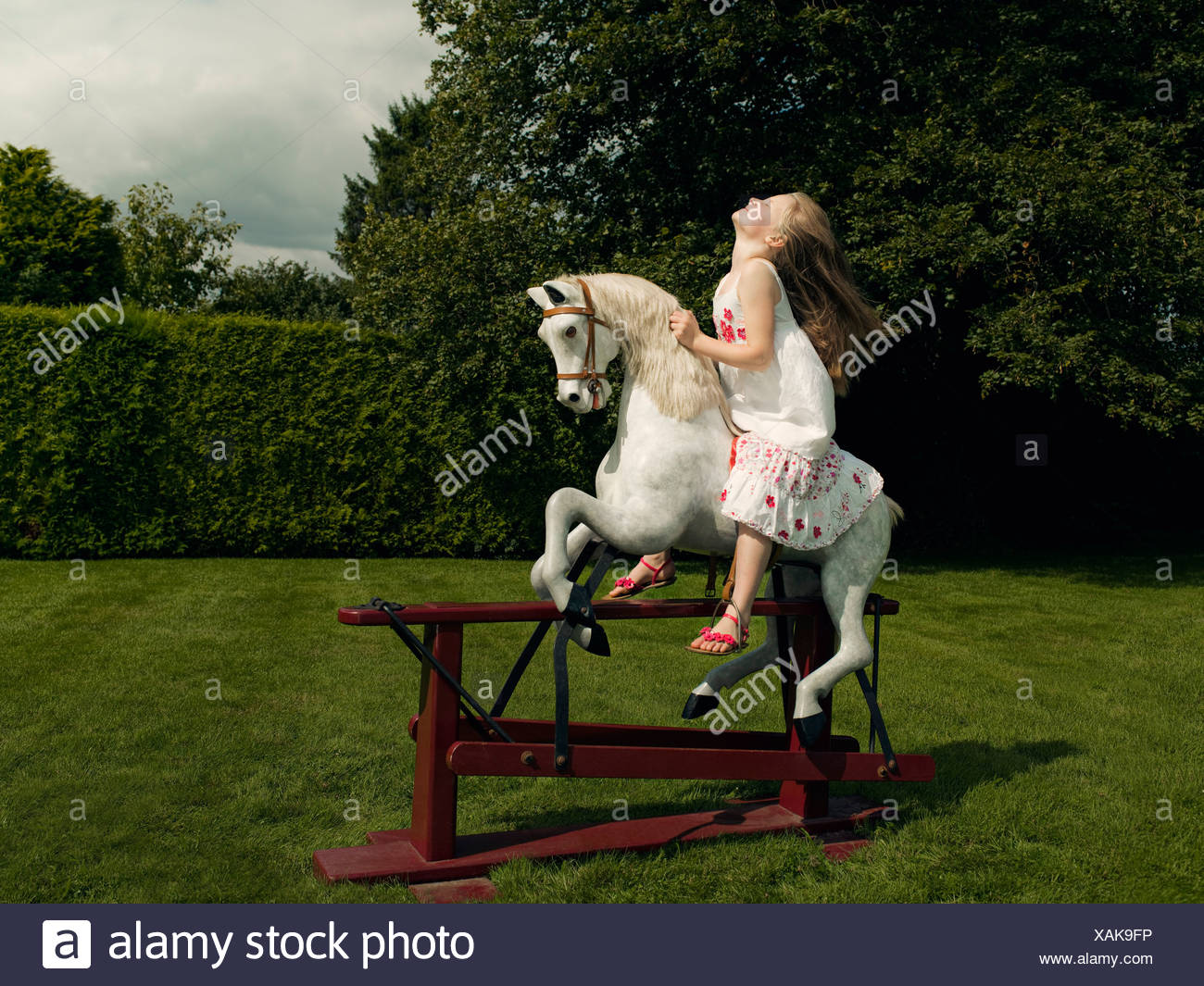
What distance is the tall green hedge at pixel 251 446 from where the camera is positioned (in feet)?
38.4

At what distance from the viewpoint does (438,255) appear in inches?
441

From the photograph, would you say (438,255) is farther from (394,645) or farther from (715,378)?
(715,378)

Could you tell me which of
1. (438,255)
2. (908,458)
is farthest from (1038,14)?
(438,255)

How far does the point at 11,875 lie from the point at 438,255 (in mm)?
8597

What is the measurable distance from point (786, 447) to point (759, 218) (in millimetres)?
964

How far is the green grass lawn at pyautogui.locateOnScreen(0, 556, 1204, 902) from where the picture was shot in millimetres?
3781

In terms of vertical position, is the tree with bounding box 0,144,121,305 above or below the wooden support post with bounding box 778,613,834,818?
above

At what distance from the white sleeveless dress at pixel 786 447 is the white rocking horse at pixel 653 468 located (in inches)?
3.5

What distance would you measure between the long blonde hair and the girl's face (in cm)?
2

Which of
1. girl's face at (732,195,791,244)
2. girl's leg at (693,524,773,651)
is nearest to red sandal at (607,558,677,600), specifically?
girl's leg at (693,524,773,651)

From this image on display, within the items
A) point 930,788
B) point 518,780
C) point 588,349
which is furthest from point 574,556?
point 930,788

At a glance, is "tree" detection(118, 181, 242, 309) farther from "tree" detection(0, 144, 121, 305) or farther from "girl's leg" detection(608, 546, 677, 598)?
"girl's leg" detection(608, 546, 677, 598)

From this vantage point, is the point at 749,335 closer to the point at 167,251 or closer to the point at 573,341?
the point at 573,341

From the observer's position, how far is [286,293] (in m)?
Answer: 36.9
